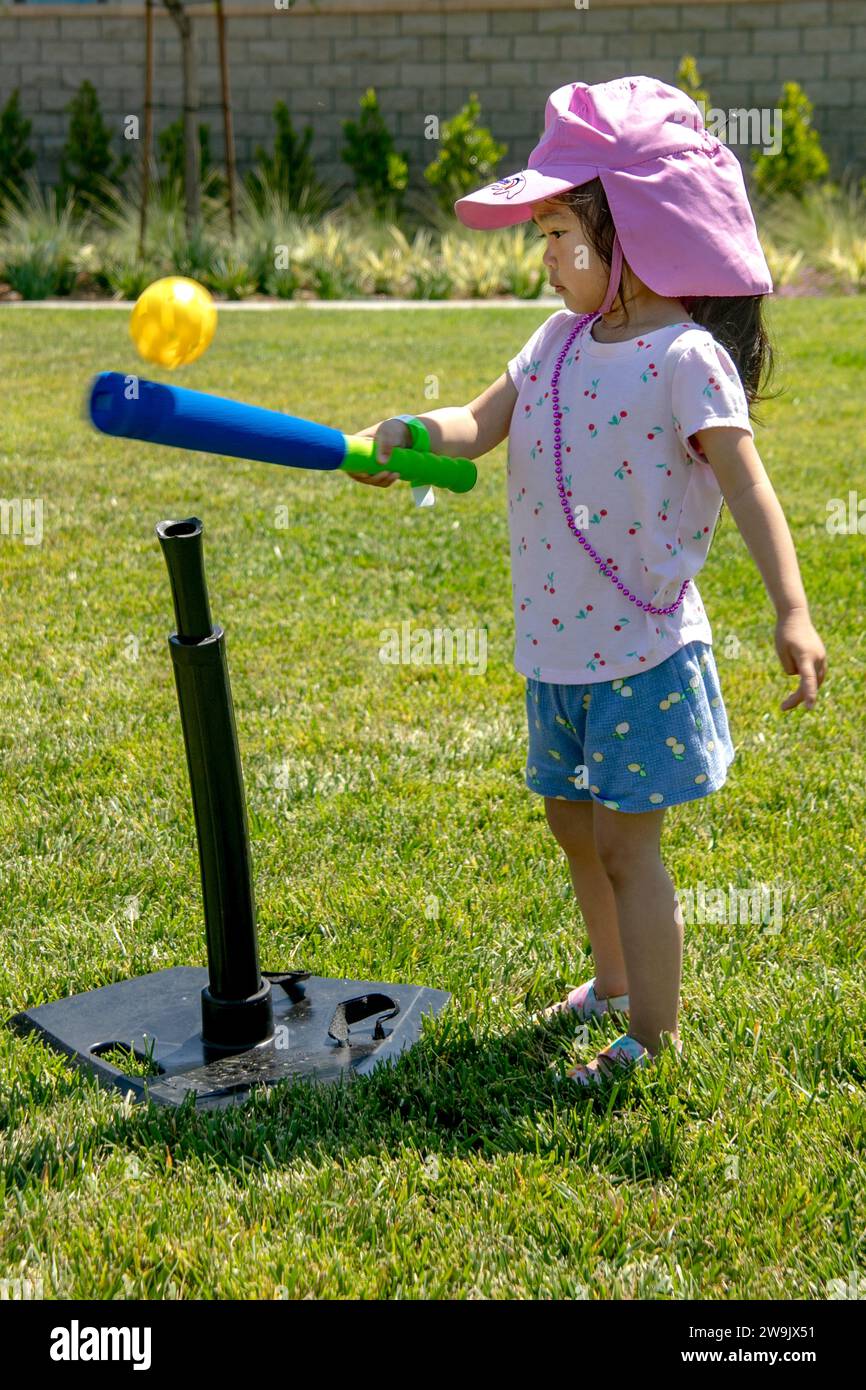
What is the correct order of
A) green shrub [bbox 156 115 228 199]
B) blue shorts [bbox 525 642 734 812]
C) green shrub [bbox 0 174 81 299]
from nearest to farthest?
1. blue shorts [bbox 525 642 734 812]
2. green shrub [bbox 0 174 81 299]
3. green shrub [bbox 156 115 228 199]

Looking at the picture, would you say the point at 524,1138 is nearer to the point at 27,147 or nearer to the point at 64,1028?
the point at 64,1028

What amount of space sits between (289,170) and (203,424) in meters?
18.5

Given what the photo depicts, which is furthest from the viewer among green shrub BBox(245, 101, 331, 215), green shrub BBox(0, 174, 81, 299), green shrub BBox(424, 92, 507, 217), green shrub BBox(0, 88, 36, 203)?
green shrub BBox(0, 88, 36, 203)

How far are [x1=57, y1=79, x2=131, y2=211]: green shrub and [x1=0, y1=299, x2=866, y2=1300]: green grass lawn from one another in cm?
1529

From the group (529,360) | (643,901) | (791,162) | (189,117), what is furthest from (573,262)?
(791,162)

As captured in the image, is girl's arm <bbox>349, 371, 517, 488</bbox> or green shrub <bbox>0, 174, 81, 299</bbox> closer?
girl's arm <bbox>349, 371, 517, 488</bbox>

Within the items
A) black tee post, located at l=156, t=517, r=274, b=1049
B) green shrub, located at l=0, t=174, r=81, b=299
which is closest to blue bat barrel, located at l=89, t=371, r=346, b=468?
black tee post, located at l=156, t=517, r=274, b=1049

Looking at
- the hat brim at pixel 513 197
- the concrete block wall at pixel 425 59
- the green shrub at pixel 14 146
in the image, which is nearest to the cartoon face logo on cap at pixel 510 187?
the hat brim at pixel 513 197

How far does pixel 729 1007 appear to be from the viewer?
2766 millimetres

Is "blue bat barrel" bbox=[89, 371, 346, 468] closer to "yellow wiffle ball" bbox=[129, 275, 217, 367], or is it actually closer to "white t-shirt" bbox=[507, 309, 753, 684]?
"yellow wiffle ball" bbox=[129, 275, 217, 367]

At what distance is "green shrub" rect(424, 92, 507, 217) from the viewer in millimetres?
18422

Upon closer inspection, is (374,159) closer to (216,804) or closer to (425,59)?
(425,59)

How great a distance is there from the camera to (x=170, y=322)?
6.61 ft
